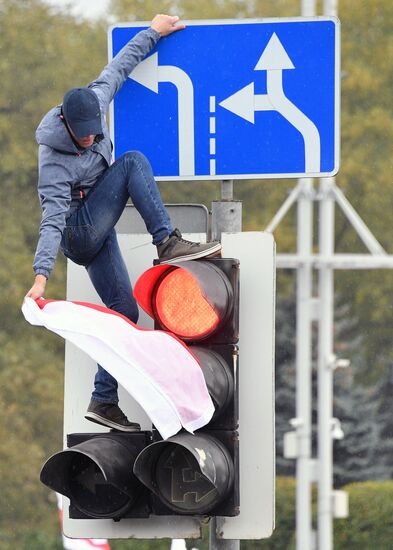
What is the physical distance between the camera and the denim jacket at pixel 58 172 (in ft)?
21.0

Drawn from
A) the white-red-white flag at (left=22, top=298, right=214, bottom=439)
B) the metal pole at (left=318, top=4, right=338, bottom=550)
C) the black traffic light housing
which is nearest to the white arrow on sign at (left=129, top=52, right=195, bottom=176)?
the white-red-white flag at (left=22, top=298, right=214, bottom=439)

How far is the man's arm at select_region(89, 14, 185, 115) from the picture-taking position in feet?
22.5

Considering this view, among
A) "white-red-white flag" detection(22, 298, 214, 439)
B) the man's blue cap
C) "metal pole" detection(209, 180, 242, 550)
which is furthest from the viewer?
"metal pole" detection(209, 180, 242, 550)

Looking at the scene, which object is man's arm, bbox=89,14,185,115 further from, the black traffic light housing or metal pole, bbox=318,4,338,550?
metal pole, bbox=318,4,338,550

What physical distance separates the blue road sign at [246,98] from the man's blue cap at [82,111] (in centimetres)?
51

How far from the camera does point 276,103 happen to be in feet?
22.3

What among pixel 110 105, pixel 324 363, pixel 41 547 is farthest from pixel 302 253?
pixel 110 105

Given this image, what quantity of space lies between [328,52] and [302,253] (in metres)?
16.9

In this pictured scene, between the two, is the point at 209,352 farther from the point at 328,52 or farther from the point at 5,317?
the point at 5,317

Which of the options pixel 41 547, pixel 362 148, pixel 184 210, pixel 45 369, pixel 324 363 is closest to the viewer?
pixel 184 210

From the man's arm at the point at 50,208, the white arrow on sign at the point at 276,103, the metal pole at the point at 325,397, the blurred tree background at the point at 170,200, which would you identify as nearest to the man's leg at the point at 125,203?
the man's arm at the point at 50,208

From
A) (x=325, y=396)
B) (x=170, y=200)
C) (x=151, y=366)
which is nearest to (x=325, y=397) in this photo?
(x=325, y=396)

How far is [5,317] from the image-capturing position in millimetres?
36656

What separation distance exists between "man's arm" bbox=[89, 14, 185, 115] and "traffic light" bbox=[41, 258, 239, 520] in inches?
42.8
